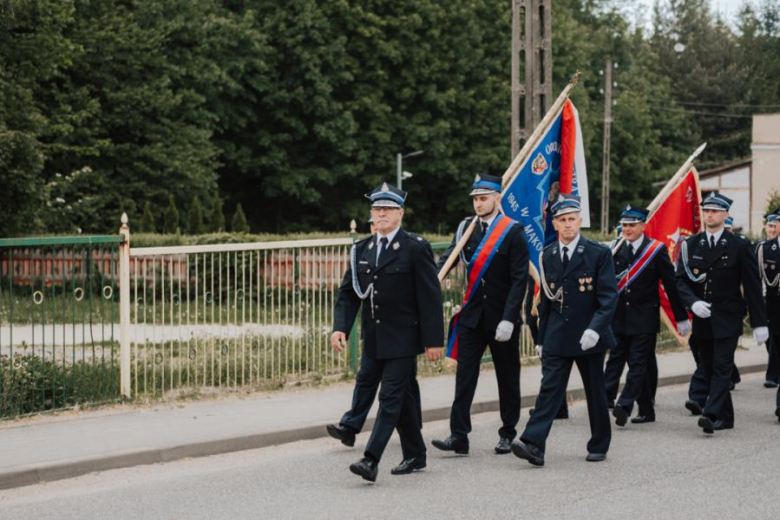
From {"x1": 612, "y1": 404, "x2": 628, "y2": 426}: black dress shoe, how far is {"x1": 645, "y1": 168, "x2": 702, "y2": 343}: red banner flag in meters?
3.63

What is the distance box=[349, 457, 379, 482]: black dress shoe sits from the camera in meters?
8.28

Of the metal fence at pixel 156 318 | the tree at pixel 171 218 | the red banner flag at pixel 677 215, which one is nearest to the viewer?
the metal fence at pixel 156 318

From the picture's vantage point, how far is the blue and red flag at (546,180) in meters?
11.9

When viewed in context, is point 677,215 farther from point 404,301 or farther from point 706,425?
point 404,301

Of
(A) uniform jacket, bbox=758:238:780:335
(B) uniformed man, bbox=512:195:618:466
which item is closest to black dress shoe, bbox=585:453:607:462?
(B) uniformed man, bbox=512:195:618:466

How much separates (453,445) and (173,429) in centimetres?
241

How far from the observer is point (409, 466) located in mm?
8773

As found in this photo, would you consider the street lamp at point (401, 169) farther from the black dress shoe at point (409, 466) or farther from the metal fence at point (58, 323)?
the black dress shoe at point (409, 466)

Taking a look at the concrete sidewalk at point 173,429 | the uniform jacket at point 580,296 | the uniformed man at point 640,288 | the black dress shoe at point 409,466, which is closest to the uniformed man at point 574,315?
the uniform jacket at point 580,296

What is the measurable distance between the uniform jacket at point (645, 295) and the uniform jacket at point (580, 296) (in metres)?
2.03

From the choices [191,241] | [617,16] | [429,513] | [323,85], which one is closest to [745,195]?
[617,16]

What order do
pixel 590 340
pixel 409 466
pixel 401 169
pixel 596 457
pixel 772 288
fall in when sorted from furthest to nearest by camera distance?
Result: pixel 401 169, pixel 772 288, pixel 596 457, pixel 590 340, pixel 409 466

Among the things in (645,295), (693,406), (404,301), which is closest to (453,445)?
(404,301)

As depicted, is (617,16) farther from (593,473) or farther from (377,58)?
(593,473)
